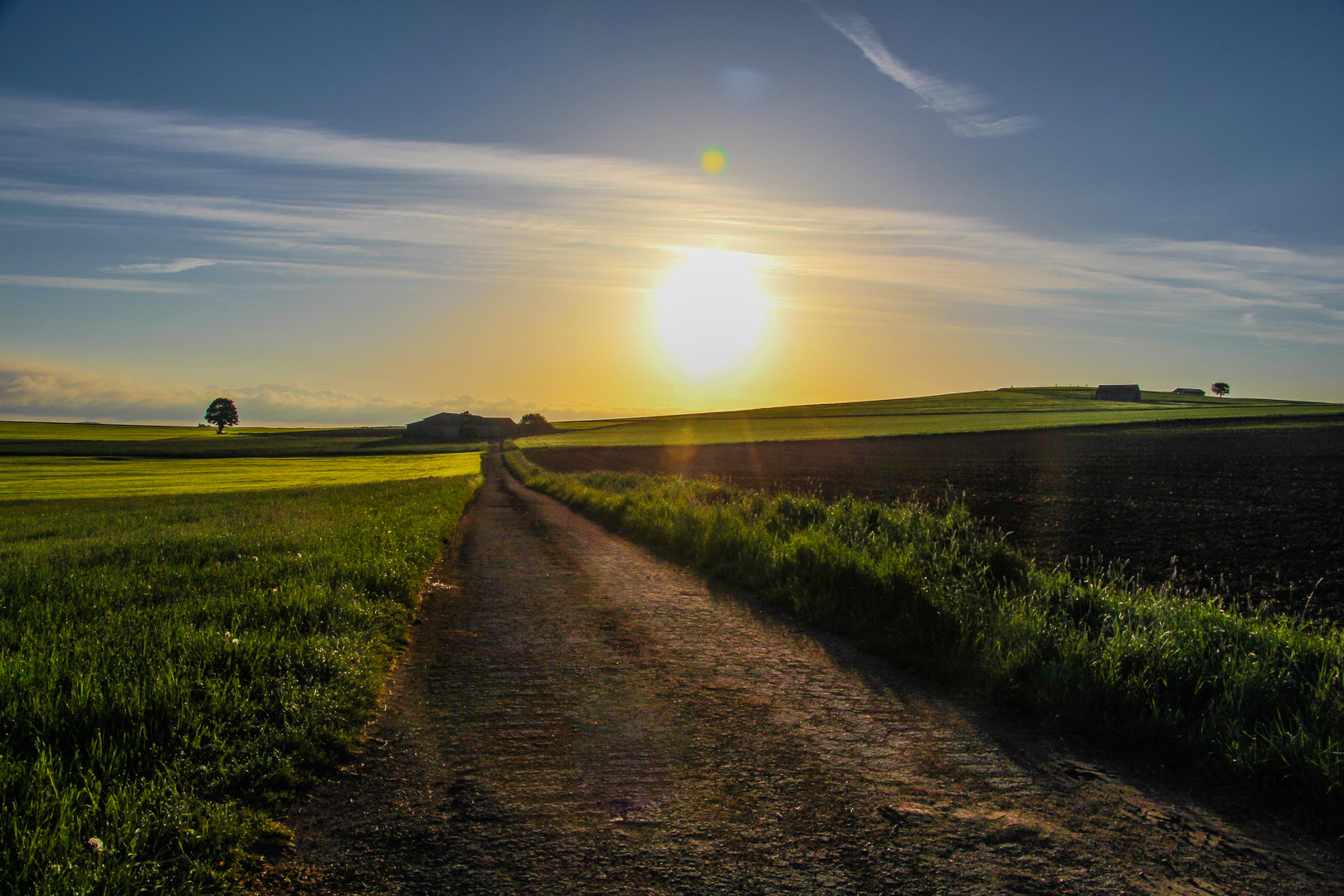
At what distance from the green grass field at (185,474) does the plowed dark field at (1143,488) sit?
12.5 m

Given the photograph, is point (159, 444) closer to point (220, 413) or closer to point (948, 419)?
point (220, 413)

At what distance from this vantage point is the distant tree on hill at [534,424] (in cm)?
13812

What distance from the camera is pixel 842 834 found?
3.81m

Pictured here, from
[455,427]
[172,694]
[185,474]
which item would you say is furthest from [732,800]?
[455,427]

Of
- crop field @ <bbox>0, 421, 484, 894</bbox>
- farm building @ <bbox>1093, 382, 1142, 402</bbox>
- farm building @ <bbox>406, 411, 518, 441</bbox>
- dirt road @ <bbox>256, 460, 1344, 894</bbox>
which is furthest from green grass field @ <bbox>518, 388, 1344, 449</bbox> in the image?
dirt road @ <bbox>256, 460, 1344, 894</bbox>

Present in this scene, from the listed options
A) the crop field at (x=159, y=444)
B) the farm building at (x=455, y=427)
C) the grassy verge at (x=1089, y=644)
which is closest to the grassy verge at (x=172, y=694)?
the grassy verge at (x=1089, y=644)

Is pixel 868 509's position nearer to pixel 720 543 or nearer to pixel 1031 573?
pixel 720 543

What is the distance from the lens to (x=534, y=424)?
139500 millimetres

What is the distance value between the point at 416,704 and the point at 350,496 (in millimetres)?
23076

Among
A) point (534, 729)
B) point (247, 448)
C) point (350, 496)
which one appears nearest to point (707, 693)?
point (534, 729)

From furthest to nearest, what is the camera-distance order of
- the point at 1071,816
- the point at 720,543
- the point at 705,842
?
the point at 720,543, the point at 1071,816, the point at 705,842

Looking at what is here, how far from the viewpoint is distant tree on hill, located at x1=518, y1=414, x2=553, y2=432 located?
138125 millimetres

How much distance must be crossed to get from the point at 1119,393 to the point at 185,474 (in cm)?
12159

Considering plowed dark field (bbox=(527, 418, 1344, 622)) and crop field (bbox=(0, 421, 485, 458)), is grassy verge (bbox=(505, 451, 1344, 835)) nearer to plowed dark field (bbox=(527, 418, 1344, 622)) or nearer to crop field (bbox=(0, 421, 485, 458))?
plowed dark field (bbox=(527, 418, 1344, 622))
